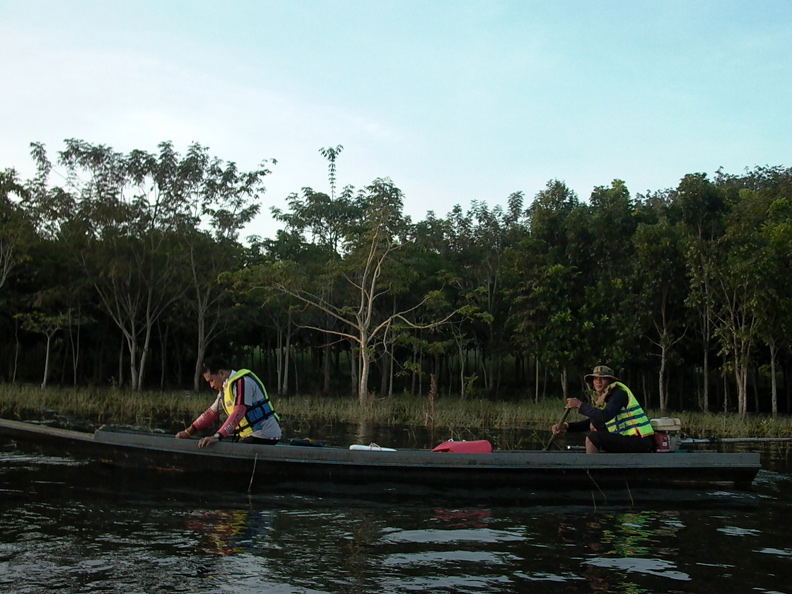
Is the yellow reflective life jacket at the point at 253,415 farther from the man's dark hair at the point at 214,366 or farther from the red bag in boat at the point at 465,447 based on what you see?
the red bag in boat at the point at 465,447

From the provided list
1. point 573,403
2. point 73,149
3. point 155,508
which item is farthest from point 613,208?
point 155,508

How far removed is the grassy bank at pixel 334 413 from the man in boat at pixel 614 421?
9886 mm

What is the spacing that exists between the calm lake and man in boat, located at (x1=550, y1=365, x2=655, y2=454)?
73 centimetres

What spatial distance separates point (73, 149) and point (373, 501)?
26.7m

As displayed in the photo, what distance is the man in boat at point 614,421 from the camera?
33.9ft

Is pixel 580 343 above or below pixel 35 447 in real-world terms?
above

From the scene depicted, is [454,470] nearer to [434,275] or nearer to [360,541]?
[360,541]

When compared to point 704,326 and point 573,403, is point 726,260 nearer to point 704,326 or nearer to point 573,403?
point 704,326

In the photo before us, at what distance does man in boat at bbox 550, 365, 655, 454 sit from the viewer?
10336 millimetres

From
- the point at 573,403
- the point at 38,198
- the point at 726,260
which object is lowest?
the point at 573,403

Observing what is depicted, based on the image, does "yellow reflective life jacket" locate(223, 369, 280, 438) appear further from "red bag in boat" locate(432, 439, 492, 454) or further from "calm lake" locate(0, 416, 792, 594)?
"red bag in boat" locate(432, 439, 492, 454)

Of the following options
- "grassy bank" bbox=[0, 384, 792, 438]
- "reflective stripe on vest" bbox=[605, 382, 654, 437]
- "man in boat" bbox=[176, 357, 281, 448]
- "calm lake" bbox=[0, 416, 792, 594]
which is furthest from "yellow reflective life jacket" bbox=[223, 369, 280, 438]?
"grassy bank" bbox=[0, 384, 792, 438]

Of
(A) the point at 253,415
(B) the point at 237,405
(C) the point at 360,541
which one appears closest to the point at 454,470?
(C) the point at 360,541

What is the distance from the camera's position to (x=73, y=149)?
32.2m
